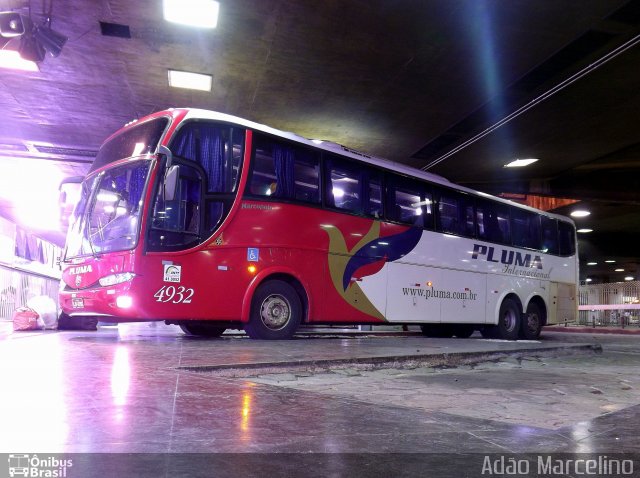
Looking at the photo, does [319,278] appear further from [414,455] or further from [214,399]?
[414,455]

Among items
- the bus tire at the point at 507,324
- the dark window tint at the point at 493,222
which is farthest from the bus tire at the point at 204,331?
the bus tire at the point at 507,324

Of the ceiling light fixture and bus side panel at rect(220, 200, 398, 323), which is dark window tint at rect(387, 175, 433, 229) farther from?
the ceiling light fixture

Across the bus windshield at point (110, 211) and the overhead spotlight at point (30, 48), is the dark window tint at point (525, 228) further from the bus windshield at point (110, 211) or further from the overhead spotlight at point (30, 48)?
the overhead spotlight at point (30, 48)

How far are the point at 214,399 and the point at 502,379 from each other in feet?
11.3

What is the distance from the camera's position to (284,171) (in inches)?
336

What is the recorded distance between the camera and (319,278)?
885cm

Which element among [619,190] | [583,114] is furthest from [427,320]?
[619,190]

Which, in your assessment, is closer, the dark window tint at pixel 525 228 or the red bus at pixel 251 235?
the red bus at pixel 251 235

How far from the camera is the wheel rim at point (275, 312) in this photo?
8273 millimetres

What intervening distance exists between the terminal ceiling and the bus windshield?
282 centimetres

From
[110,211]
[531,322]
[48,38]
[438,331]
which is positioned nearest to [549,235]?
[531,322]

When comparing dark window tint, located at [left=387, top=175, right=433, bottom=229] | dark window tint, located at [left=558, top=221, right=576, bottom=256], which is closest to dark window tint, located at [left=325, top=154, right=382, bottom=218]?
dark window tint, located at [left=387, top=175, right=433, bottom=229]

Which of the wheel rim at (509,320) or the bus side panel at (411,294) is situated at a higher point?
the bus side panel at (411,294)

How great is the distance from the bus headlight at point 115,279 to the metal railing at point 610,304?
28.8 meters
